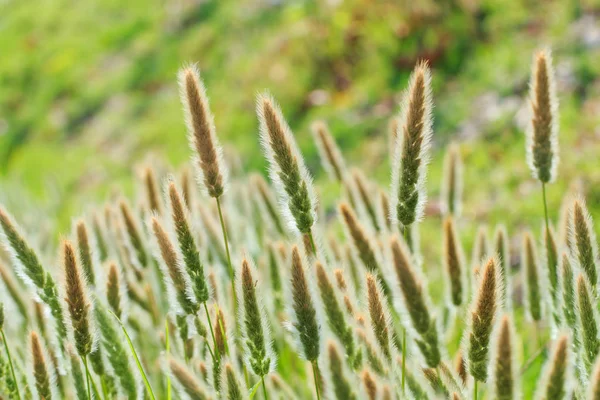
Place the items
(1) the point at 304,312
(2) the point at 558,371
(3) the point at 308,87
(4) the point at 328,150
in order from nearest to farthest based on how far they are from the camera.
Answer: (2) the point at 558,371
(1) the point at 304,312
(4) the point at 328,150
(3) the point at 308,87

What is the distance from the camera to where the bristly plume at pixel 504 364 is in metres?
1.42

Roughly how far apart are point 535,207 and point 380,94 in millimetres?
2808

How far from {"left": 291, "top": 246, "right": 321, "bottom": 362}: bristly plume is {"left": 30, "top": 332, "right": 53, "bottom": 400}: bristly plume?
0.73m

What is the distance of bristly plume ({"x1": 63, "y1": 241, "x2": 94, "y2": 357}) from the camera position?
5.79ft

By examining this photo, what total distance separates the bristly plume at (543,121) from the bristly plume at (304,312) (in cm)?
94

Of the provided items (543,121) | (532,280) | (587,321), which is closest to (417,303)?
(587,321)

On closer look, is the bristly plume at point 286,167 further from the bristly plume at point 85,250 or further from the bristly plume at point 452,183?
the bristly plume at point 452,183

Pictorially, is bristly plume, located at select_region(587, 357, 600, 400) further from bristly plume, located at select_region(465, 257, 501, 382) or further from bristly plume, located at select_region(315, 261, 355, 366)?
bristly plume, located at select_region(315, 261, 355, 366)

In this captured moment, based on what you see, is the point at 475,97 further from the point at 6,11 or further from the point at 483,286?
the point at 6,11

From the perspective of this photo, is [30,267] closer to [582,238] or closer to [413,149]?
[413,149]

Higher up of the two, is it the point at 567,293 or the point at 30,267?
the point at 30,267

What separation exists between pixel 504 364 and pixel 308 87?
6.70 meters

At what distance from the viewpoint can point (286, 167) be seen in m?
1.95

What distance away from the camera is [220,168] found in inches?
82.5
